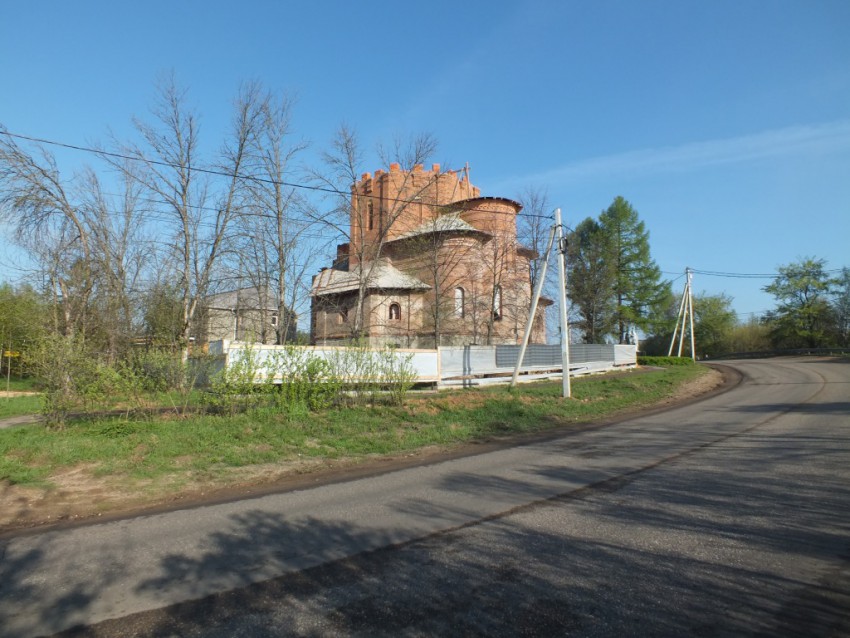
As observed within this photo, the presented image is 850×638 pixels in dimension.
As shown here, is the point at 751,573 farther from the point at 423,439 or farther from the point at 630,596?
the point at 423,439

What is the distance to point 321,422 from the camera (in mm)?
12906

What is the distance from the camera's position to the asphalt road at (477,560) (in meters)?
3.69

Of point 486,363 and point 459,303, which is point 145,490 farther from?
point 459,303

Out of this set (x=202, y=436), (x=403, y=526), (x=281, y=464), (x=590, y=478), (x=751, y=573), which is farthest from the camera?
(x=202, y=436)

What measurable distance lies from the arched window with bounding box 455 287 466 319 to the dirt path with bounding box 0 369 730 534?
3016 centimetres

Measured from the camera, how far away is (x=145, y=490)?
805 cm

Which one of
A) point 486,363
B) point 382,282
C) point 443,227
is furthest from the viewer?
point 382,282

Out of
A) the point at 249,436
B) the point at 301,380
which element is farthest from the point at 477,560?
the point at 301,380

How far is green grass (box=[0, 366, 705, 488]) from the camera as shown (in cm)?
913

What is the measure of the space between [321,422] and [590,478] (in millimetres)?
7055

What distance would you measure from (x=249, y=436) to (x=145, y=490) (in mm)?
3206

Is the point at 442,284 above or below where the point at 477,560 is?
above

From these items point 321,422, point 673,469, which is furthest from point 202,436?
point 673,469

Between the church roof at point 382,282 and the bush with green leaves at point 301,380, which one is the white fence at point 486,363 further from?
the church roof at point 382,282
